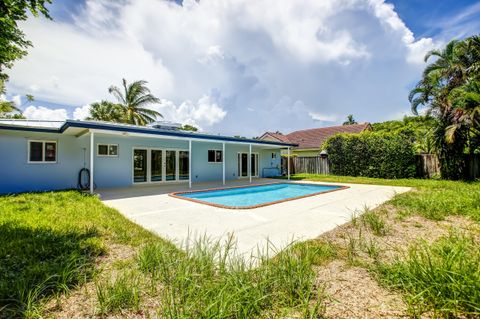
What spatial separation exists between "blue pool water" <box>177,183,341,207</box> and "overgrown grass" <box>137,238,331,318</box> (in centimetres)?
629

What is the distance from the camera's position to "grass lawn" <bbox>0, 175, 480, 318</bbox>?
2.26 meters

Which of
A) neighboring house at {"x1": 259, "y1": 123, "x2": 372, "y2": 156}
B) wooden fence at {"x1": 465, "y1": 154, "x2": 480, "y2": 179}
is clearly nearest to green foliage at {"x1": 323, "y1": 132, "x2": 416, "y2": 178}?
wooden fence at {"x1": 465, "y1": 154, "x2": 480, "y2": 179}

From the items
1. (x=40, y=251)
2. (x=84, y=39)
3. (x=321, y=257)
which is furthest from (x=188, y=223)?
(x=84, y=39)

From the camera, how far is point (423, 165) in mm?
15422

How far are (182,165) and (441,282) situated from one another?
554 inches

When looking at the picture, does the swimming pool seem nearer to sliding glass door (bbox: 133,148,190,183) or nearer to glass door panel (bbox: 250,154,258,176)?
sliding glass door (bbox: 133,148,190,183)

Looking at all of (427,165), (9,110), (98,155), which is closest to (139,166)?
(98,155)

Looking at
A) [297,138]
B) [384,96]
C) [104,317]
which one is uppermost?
[384,96]

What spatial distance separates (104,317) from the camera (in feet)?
7.30

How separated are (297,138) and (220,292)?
2995 cm

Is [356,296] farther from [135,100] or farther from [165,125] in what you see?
[135,100]

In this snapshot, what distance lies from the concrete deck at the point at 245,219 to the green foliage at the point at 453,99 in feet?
29.7

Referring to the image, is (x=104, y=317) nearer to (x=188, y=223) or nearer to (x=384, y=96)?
(x=188, y=223)

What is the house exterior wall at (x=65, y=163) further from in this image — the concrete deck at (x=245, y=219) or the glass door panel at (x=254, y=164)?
the glass door panel at (x=254, y=164)
